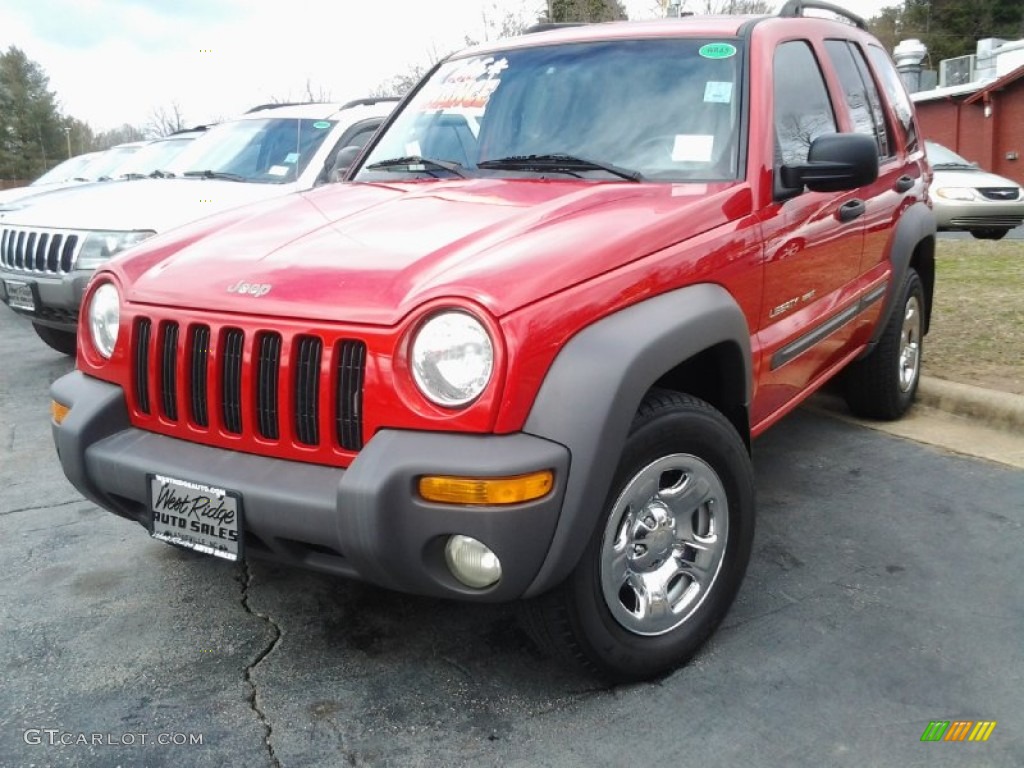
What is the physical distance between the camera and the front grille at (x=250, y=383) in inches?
94.3

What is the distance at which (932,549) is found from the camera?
11.5ft

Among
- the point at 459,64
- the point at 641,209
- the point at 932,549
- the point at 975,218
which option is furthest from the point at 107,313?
the point at 975,218

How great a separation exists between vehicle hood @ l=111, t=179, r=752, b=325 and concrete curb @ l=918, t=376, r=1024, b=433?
2.48 meters

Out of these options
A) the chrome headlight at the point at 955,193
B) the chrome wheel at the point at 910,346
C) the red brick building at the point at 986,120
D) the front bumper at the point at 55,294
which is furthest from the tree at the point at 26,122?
the chrome wheel at the point at 910,346

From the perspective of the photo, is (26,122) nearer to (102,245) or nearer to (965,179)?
(965,179)

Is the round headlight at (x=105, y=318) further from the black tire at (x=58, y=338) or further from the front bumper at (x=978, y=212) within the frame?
the front bumper at (x=978, y=212)

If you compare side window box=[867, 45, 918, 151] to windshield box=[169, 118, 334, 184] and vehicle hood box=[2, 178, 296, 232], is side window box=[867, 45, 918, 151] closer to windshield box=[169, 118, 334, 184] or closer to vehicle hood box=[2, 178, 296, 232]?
vehicle hood box=[2, 178, 296, 232]

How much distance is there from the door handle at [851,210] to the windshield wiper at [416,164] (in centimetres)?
146

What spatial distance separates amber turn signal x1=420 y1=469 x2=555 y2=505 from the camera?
7.16 feet

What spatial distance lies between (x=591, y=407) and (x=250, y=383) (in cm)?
90

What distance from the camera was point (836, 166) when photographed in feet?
10.4

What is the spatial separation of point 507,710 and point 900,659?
1137 millimetres

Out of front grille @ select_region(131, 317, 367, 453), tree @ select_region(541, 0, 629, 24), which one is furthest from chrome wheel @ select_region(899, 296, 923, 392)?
tree @ select_region(541, 0, 629, 24)

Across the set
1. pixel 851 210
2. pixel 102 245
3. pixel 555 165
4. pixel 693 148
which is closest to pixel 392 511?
pixel 555 165
